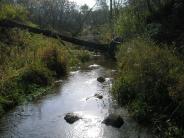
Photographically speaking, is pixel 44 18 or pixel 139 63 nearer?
pixel 139 63

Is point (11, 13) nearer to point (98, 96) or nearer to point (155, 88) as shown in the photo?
point (98, 96)

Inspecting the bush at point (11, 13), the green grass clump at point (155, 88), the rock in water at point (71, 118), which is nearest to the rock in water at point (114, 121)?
the green grass clump at point (155, 88)

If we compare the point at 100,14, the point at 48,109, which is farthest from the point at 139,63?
the point at 100,14

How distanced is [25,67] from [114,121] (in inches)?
355

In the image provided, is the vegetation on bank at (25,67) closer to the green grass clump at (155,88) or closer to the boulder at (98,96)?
the boulder at (98,96)

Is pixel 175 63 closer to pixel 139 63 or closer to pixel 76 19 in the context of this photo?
pixel 139 63

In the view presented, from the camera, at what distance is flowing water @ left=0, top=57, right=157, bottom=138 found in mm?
12602

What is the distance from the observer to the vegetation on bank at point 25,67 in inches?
672

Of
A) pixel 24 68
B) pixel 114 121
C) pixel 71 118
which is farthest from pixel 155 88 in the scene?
pixel 24 68

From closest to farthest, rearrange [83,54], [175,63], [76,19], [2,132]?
[2,132] < [175,63] < [83,54] < [76,19]

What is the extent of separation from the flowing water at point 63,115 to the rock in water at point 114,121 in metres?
0.19

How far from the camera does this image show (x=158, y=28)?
25.6 m

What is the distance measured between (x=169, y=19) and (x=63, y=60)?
8.70m

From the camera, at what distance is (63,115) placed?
595 inches
